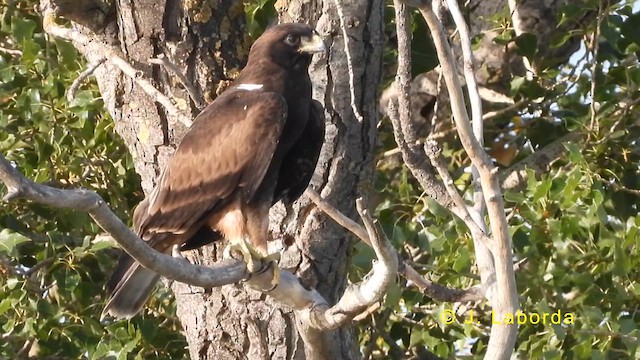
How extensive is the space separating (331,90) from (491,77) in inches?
67.1

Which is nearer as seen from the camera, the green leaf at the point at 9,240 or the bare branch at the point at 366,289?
the bare branch at the point at 366,289

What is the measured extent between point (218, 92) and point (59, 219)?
112 cm

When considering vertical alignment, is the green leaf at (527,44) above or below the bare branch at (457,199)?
above

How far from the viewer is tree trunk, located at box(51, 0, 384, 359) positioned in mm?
4426

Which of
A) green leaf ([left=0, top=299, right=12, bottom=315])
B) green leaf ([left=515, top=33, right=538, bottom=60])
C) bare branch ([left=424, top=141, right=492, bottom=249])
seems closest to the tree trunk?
green leaf ([left=0, top=299, right=12, bottom=315])

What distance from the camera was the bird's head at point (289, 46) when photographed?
167 inches

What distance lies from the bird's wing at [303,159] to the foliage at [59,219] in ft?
3.07

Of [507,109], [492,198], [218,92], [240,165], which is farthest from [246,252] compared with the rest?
[507,109]

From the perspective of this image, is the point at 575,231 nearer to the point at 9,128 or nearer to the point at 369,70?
the point at 369,70

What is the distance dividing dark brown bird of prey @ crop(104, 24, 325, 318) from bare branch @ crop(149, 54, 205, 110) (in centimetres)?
10

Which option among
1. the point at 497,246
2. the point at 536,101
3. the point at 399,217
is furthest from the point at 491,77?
the point at 497,246

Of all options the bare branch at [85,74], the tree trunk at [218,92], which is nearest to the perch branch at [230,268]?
the tree trunk at [218,92]

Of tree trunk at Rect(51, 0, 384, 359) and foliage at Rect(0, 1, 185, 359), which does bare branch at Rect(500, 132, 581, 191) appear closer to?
tree trunk at Rect(51, 0, 384, 359)

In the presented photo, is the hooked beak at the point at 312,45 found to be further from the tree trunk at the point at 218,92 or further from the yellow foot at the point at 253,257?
the yellow foot at the point at 253,257
